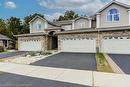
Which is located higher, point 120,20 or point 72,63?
point 120,20

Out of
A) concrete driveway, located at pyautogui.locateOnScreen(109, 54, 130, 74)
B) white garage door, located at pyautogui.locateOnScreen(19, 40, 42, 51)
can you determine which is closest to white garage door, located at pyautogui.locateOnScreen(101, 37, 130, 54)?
concrete driveway, located at pyautogui.locateOnScreen(109, 54, 130, 74)

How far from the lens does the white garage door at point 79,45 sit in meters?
21.3

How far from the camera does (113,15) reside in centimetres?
2281

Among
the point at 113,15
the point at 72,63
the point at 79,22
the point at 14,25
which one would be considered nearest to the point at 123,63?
the point at 72,63

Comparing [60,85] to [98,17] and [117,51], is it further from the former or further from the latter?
[98,17]

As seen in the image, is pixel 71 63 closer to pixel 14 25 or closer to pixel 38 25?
pixel 38 25

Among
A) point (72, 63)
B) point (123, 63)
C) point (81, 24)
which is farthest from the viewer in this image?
point (81, 24)

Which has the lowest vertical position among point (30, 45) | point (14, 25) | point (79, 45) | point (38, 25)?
point (30, 45)

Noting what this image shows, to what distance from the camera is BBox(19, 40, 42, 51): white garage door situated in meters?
27.0

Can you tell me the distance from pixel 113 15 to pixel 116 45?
5.45m

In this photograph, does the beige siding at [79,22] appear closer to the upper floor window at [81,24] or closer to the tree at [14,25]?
the upper floor window at [81,24]

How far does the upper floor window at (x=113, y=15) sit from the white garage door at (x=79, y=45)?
181 inches

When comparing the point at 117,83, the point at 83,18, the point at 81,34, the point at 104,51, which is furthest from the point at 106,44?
the point at 117,83

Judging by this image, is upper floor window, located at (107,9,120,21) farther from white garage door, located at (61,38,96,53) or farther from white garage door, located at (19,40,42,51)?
white garage door, located at (19,40,42,51)
